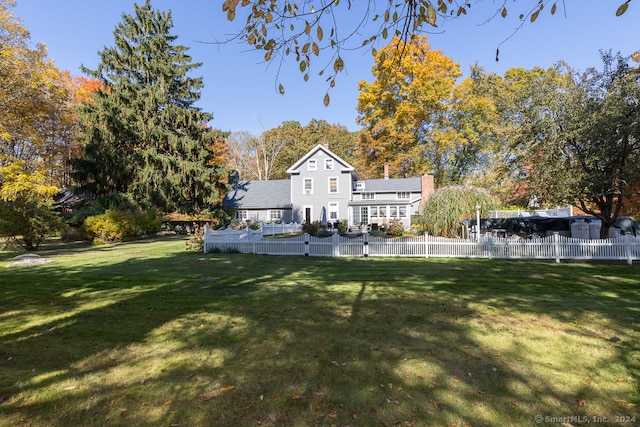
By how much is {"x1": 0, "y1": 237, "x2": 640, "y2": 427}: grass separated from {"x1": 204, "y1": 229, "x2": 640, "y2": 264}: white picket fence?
4.75 metres

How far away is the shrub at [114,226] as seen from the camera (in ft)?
69.4

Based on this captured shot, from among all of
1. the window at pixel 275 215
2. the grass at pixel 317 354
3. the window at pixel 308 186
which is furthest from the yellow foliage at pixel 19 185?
the window at pixel 308 186

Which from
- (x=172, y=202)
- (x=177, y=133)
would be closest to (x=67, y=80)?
(x=177, y=133)

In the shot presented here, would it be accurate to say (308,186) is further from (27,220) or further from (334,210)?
(27,220)

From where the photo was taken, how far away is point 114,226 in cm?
2131

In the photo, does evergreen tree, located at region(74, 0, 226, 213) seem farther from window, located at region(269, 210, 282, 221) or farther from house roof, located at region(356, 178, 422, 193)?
house roof, located at region(356, 178, 422, 193)

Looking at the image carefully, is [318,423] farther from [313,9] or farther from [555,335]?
[313,9]

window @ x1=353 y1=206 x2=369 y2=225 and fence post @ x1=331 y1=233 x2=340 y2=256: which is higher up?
window @ x1=353 y1=206 x2=369 y2=225

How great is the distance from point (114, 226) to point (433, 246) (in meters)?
19.3

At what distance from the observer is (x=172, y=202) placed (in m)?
29.3

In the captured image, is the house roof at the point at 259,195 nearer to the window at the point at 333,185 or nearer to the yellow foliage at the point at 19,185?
the window at the point at 333,185

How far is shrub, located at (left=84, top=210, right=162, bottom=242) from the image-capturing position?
21156 millimetres

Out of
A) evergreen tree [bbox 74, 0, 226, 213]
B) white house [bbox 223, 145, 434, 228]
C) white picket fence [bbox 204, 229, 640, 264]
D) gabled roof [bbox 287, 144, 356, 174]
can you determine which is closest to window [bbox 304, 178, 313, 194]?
white house [bbox 223, 145, 434, 228]

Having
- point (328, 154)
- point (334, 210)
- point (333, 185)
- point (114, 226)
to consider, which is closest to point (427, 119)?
point (328, 154)
